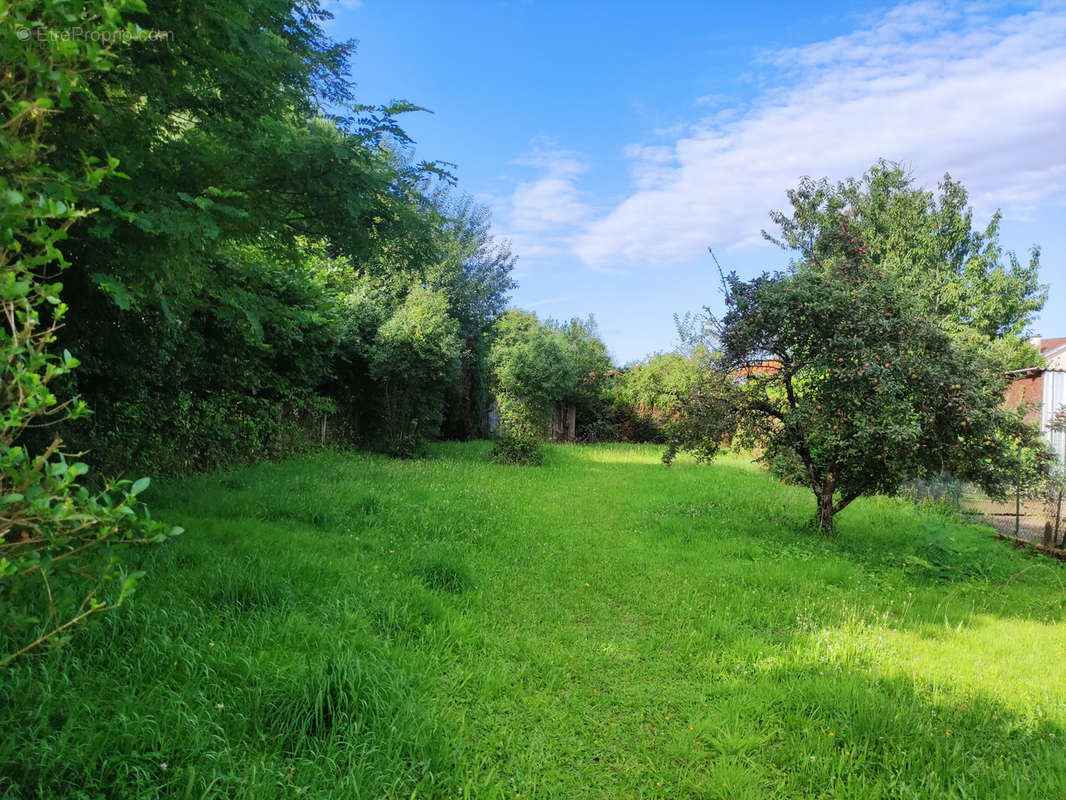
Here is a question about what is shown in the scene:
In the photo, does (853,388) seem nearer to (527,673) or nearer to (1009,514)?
(527,673)

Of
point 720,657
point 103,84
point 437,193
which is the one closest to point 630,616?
point 720,657

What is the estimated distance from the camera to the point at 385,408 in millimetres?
13820

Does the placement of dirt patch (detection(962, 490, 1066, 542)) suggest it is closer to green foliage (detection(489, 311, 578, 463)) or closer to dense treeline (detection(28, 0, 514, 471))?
green foliage (detection(489, 311, 578, 463))

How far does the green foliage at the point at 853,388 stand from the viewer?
22.8ft

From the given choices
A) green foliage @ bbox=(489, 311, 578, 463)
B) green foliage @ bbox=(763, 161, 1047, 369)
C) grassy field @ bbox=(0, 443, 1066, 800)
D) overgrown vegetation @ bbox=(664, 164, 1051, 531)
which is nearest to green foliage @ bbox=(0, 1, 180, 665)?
grassy field @ bbox=(0, 443, 1066, 800)

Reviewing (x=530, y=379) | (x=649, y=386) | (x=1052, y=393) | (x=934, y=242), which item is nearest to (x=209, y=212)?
(x=530, y=379)

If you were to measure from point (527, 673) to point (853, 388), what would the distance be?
571cm

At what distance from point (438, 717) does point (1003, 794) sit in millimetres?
2711

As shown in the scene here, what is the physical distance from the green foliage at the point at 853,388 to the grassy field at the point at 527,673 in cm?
109

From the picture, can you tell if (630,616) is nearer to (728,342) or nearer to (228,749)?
(228,749)

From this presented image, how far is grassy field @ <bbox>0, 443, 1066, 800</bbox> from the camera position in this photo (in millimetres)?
2568

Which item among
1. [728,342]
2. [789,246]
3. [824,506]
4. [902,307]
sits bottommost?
[824,506]

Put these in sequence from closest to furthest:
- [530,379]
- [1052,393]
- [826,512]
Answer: [826,512] → [1052,393] → [530,379]

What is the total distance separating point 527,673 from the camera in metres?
3.72
